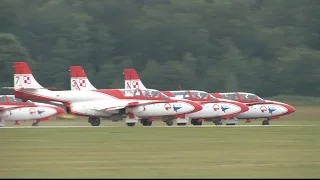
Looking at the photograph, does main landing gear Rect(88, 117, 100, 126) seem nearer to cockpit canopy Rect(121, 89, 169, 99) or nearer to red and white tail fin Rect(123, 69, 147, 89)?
cockpit canopy Rect(121, 89, 169, 99)

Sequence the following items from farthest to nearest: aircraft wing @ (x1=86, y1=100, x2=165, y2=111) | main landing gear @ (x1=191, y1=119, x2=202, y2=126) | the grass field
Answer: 1. main landing gear @ (x1=191, y1=119, x2=202, y2=126)
2. aircraft wing @ (x1=86, y1=100, x2=165, y2=111)
3. the grass field

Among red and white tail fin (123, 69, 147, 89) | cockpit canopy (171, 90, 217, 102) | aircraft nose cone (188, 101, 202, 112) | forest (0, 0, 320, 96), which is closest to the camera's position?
aircraft nose cone (188, 101, 202, 112)

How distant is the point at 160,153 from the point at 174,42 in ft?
229

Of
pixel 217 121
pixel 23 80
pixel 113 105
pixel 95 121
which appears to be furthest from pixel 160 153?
pixel 23 80

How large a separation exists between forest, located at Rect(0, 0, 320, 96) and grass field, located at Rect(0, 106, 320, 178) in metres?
46.2

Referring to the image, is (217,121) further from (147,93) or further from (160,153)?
(160,153)

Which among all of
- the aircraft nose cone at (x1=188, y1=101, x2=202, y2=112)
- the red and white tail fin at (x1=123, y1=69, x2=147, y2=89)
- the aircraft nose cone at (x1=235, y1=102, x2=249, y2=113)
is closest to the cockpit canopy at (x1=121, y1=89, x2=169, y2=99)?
the aircraft nose cone at (x1=188, y1=101, x2=202, y2=112)

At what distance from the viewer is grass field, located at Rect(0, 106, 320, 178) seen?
25109mm

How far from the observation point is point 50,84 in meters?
92.9

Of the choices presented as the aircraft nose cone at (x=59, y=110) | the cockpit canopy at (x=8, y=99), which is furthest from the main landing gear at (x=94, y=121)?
the cockpit canopy at (x=8, y=99)

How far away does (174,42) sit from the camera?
101 m

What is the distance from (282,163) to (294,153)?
390 cm

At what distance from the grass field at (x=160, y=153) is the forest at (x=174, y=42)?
46.2m

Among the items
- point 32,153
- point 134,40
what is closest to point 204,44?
point 134,40
